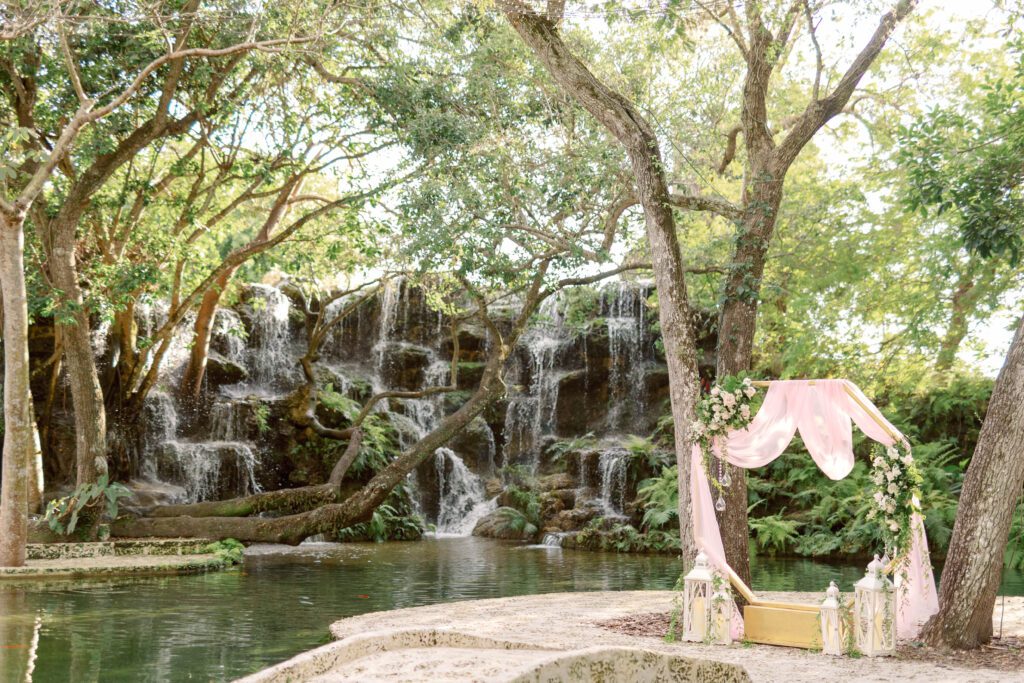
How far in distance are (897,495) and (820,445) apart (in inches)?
33.9

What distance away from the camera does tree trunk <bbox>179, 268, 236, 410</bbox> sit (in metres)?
18.4

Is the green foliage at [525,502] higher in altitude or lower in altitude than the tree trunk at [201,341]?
lower

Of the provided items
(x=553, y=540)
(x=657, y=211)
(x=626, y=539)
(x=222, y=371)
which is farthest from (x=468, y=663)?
(x=222, y=371)

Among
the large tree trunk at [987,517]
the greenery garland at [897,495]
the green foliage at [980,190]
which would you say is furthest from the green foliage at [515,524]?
the large tree trunk at [987,517]

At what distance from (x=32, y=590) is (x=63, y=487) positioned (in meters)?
8.30

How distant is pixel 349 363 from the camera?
94.9 feet

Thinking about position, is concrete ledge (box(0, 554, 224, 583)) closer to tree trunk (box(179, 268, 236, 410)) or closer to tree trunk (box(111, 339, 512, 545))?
tree trunk (box(111, 339, 512, 545))

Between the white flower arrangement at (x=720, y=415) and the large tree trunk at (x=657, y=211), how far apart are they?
26 centimetres

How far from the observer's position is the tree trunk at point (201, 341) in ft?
60.5

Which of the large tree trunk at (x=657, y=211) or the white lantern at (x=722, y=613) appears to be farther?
the large tree trunk at (x=657, y=211)

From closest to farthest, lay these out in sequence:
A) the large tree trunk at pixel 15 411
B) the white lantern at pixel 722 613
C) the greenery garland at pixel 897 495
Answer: the greenery garland at pixel 897 495 < the white lantern at pixel 722 613 < the large tree trunk at pixel 15 411

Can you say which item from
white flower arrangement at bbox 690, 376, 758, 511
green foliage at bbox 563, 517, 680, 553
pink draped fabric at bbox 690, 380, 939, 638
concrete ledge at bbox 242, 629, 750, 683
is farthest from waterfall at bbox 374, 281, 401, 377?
concrete ledge at bbox 242, 629, 750, 683

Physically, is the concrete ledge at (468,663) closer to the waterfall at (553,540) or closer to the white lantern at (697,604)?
the white lantern at (697,604)

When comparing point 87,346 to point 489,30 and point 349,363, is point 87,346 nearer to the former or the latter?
point 489,30
